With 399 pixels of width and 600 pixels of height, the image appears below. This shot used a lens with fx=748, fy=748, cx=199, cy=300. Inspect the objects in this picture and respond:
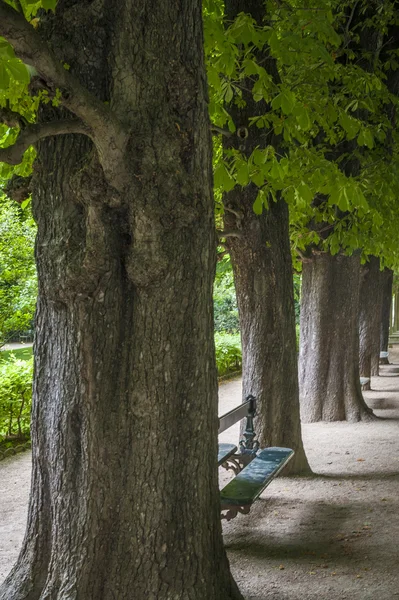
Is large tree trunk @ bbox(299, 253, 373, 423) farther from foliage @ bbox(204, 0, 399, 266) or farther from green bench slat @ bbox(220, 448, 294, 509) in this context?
green bench slat @ bbox(220, 448, 294, 509)

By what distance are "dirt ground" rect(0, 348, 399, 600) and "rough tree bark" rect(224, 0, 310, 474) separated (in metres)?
0.81

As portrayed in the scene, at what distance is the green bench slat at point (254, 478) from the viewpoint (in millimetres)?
6284

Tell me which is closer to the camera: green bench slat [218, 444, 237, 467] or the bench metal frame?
green bench slat [218, 444, 237, 467]

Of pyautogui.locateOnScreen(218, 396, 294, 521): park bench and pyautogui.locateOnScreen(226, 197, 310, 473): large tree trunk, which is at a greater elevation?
pyautogui.locateOnScreen(226, 197, 310, 473): large tree trunk

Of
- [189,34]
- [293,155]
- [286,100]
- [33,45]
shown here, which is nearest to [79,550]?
[33,45]

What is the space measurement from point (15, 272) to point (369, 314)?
32.5 ft

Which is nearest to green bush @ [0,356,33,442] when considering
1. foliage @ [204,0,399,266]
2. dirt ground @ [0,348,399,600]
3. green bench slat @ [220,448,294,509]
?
dirt ground @ [0,348,399,600]

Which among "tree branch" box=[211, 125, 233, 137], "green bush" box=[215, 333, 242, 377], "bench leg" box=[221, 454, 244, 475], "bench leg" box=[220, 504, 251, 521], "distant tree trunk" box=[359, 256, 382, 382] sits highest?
"tree branch" box=[211, 125, 233, 137]

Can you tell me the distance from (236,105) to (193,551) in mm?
5791

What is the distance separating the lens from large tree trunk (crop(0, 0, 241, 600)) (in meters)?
4.47

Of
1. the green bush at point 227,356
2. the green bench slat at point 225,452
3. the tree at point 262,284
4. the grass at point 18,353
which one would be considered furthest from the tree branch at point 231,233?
the green bush at point 227,356

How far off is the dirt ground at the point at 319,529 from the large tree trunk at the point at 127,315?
1335mm

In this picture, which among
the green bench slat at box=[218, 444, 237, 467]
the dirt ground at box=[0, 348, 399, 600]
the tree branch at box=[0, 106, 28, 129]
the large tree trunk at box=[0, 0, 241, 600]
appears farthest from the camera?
the green bench slat at box=[218, 444, 237, 467]

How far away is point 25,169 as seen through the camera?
6.50 metres
